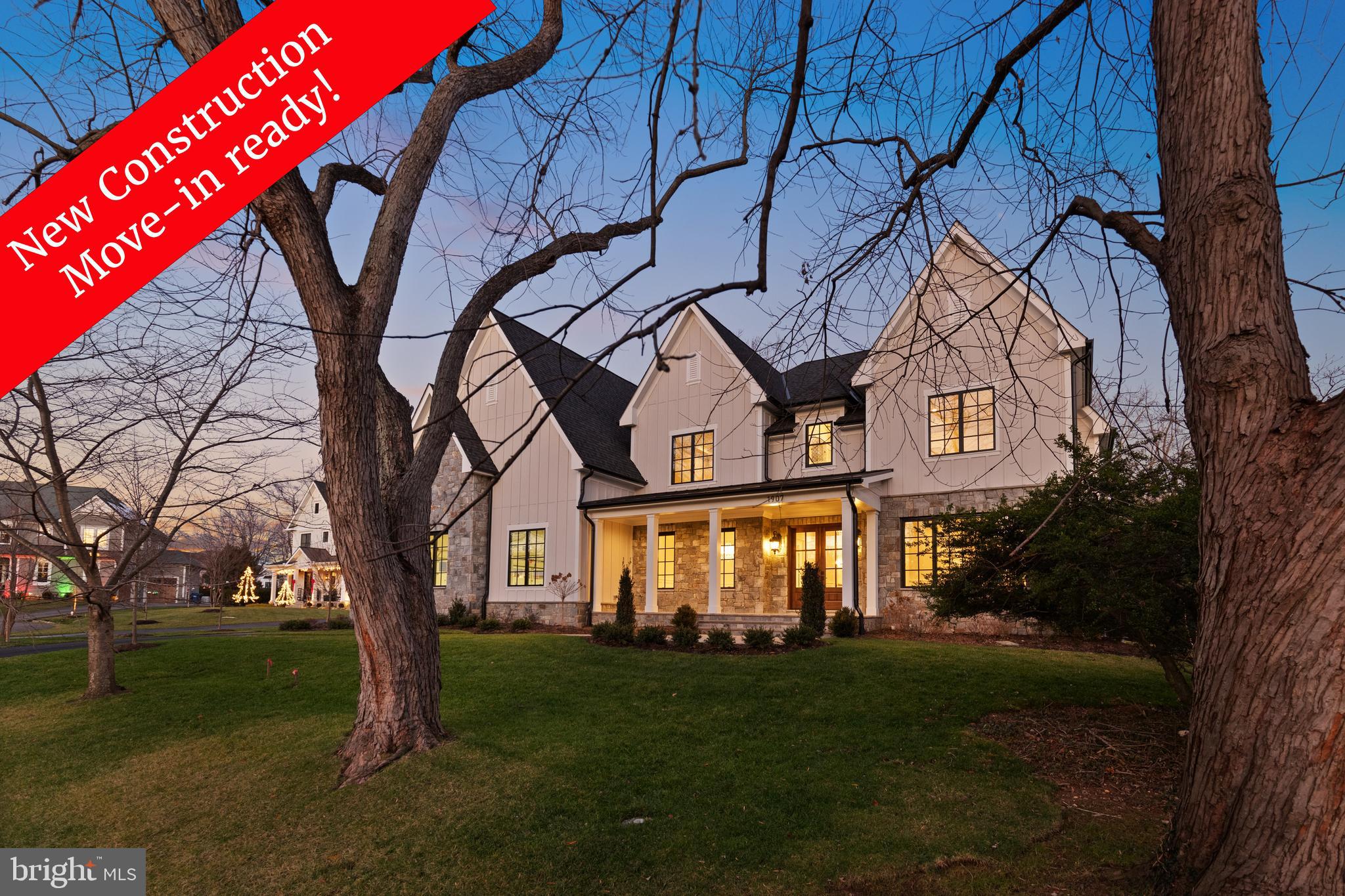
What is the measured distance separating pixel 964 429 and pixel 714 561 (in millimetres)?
5957

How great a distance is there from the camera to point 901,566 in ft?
50.2

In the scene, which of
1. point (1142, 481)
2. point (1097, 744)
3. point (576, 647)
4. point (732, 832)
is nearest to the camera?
point (732, 832)

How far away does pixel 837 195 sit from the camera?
4016 mm

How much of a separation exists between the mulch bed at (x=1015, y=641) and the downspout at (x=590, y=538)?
6732mm

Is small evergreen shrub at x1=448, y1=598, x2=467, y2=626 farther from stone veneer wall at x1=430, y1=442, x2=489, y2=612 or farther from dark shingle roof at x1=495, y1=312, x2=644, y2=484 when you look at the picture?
dark shingle roof at x1=495, y1=312, x2=644, y2=484

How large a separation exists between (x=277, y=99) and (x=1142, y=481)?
24.7 ft

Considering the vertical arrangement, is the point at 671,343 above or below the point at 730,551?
above

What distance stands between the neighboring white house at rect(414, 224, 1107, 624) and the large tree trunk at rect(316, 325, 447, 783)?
8.51 metres

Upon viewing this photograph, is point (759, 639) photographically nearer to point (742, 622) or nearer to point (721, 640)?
point (721, 640)

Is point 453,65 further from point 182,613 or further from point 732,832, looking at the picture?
point 182,613

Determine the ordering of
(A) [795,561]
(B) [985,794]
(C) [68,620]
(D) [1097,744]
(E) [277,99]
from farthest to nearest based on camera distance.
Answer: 1. (C) [68,620]
2. (A) [795,561]
3. (D) [1097,744]
4. (B) [985,794]
5. (E) [277,99]

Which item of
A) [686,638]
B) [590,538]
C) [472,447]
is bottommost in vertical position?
[686,638]

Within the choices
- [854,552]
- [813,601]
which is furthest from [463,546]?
[854,552]

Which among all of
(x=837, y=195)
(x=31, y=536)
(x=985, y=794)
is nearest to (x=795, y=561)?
(x=985, y=794)
